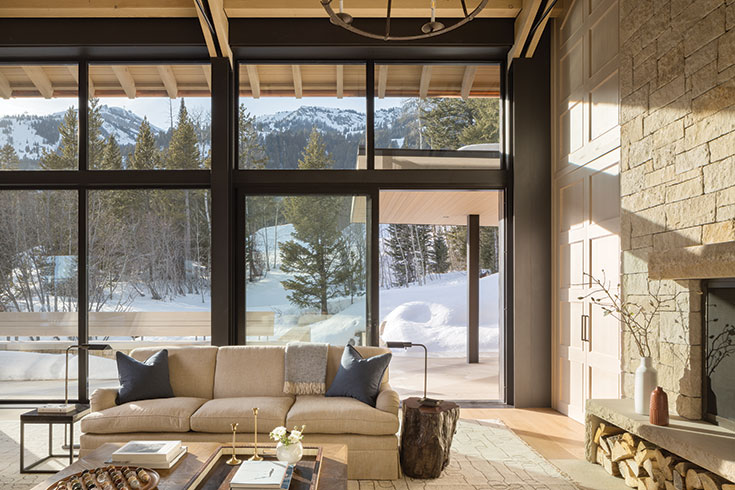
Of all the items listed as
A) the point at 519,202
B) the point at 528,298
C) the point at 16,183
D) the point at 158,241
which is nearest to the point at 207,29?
the point at 158,241

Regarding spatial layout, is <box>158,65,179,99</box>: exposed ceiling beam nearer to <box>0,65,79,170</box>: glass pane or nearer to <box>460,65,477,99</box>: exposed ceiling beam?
<box>0,65,79,170</box>: glass pane

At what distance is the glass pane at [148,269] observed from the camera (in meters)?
6.08

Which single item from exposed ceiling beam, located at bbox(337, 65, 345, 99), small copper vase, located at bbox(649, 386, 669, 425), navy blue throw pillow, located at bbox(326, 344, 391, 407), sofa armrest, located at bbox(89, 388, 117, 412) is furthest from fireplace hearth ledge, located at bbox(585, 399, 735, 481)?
exposed ceiling beam, located at bbox(337, 65, 345, 99)

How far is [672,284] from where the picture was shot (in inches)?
149

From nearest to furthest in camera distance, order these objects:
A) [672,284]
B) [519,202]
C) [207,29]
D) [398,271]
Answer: [672,284]
[207,29]
[519,202]
[398,271]

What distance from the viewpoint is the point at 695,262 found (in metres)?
3.38

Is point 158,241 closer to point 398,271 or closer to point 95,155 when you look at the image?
point 95,155

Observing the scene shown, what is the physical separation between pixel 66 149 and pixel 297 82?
2.50m

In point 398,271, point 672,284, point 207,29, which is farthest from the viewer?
point 398,271

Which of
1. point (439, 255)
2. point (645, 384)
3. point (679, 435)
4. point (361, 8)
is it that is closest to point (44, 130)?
point (361, 8)

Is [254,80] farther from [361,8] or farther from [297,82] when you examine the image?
[361,8]

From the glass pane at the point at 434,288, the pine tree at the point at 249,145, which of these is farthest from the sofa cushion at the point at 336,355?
the glass pane at the point at 434,288

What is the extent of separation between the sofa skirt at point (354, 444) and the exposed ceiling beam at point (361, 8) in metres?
3.97

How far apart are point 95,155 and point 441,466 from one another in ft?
15.3
